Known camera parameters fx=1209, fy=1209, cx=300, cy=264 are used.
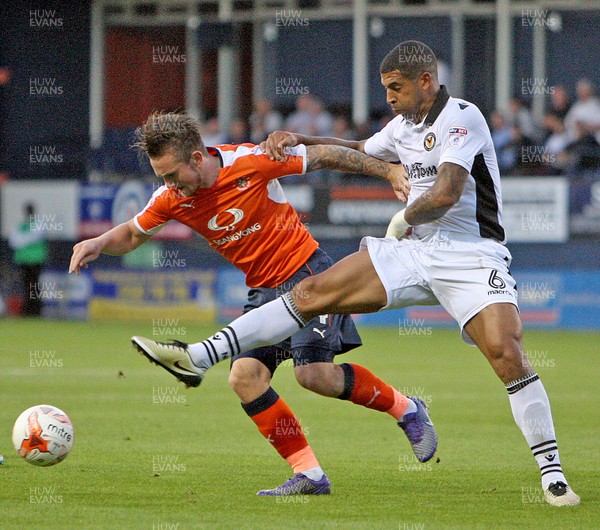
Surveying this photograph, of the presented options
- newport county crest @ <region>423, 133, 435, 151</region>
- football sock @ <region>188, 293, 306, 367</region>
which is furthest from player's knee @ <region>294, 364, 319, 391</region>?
newport county crest @ <region>423, 133, 435, 151</region>

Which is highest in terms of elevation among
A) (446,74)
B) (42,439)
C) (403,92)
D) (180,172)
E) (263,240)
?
(446,74)

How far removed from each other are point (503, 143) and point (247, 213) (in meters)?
13.7

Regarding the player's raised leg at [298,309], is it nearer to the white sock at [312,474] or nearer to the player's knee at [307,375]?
the player's knee at [307,375]

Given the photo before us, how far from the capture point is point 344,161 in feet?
22.9

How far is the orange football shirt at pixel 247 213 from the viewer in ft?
22.4

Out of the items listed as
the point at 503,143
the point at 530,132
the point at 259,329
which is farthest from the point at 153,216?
the point at 530,132

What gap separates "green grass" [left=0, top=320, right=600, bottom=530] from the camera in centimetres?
599

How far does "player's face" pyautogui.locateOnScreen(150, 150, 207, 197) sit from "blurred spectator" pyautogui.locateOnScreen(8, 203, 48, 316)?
1563 centimetres

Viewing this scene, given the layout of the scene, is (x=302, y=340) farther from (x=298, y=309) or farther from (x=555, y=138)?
(x=555, y=138)

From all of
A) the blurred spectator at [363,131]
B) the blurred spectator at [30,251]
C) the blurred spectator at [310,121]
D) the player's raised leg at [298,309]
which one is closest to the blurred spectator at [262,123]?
the blurred spectator at [310,121]

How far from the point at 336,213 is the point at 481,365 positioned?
18.8 ft

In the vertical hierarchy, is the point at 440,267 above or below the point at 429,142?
below

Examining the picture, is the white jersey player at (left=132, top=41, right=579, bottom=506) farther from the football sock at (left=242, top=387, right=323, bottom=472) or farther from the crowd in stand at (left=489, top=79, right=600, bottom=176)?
the crowd in stand at (left=489, top=79, right=600, bottom=176)

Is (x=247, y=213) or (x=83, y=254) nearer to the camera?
(x=83, y=254)
